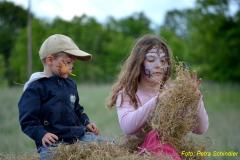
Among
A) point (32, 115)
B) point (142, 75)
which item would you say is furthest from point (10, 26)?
point (32, 115)

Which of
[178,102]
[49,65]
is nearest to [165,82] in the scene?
[178,102]

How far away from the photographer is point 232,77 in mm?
35969

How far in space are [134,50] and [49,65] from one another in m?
0.76

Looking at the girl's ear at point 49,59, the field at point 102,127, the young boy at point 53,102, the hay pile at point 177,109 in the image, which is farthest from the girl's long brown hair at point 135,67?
the field at point 102,127

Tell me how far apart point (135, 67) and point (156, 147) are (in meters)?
0.86

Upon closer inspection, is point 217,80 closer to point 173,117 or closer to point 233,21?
point 233,21

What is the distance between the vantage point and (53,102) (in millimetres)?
4578

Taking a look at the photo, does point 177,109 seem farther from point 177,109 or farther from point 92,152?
point 92,152

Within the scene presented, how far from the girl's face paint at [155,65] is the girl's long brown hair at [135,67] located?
35 mm

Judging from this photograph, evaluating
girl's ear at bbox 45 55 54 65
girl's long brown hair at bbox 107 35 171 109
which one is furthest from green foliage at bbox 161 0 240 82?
girl's ear at bbox 45 55 54 65

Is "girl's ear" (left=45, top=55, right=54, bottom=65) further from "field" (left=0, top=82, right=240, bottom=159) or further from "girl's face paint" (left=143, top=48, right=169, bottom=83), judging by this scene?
"field" (left=0, top=82, right=240, bottom=159)

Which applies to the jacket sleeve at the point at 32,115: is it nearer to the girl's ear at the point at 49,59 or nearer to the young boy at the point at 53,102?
the young boy at the point at 53,102

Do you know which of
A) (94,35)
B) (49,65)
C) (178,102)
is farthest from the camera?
(94,35)

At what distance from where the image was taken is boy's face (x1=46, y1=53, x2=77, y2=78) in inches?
184
